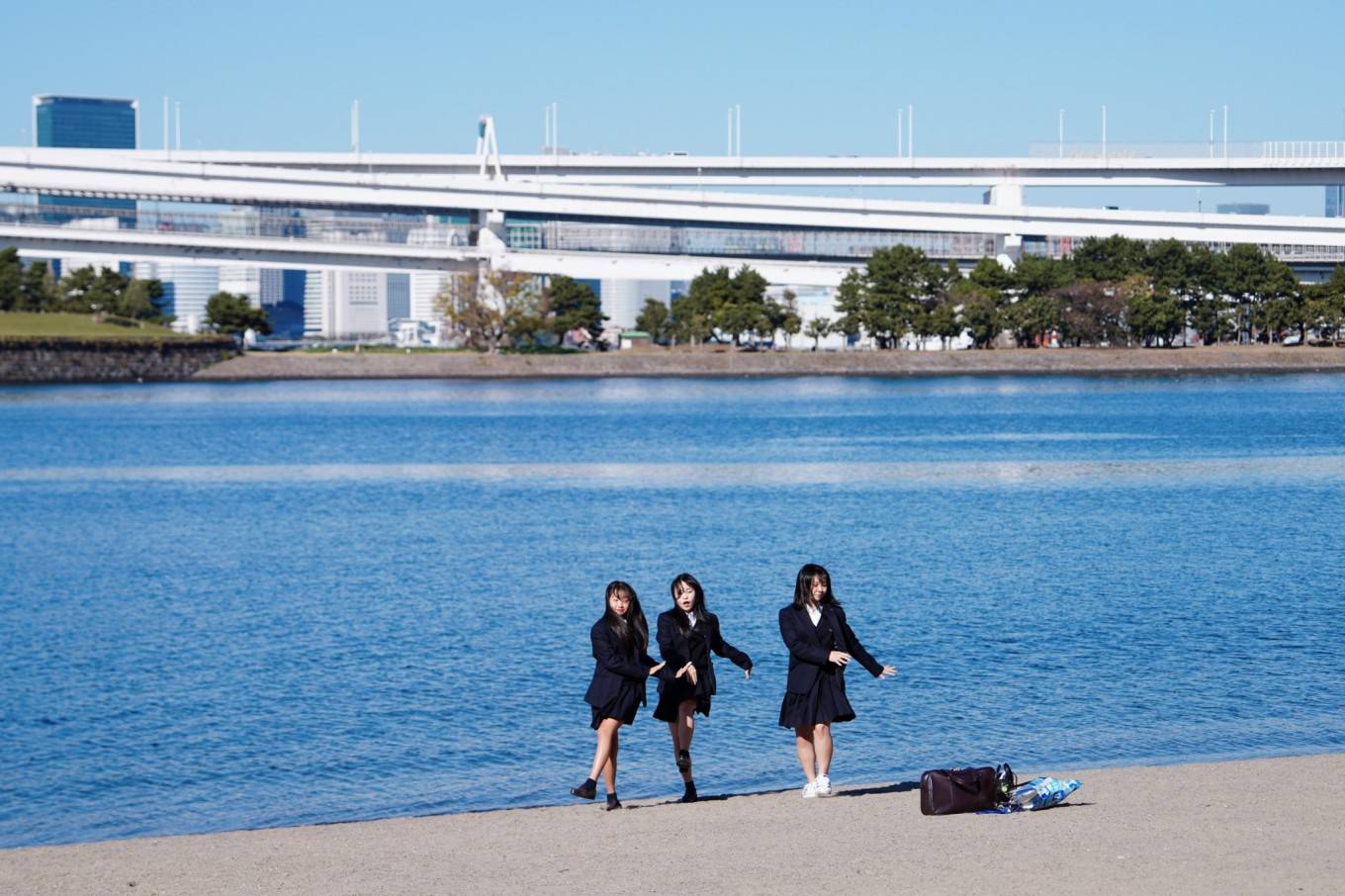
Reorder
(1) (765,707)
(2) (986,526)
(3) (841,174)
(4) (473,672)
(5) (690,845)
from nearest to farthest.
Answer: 1. (5) (690,845)
2. (1) (765,707)
3. (4) (473,672)
4. (2) (986,526)
5. (3) (841,174)

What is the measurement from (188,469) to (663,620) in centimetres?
3346

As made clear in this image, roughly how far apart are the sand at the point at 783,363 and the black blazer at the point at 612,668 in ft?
246

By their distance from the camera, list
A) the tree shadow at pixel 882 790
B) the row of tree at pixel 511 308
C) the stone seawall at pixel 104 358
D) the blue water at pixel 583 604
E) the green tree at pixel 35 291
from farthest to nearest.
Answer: the green tree at pixel 35 291 → the row of tree at pixel 511 308 → the stone seawall at pixel 104 358 → the blue water at pixel 583 604 → the tree shadow at pixel 882 790

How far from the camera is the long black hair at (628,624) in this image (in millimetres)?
8945

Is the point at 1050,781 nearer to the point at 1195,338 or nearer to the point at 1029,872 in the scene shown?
the point at 1029,872

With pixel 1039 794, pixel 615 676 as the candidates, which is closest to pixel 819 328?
pixel 615 676

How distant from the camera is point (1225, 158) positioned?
85.8 meters

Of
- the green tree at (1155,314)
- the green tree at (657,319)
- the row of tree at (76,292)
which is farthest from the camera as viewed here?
the green tree at (657,319)

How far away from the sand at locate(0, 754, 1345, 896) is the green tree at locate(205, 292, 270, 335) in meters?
87.7

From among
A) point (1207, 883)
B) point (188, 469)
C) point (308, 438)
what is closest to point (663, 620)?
point (1207, 883)

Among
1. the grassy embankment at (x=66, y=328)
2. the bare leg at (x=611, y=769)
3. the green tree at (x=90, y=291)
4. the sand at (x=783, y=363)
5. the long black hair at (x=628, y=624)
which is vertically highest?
the green tree at (x=90, y=291)

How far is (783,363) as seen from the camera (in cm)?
8725

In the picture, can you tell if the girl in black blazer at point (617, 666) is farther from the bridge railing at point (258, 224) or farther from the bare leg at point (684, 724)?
the bridge railing at point (258, 224)

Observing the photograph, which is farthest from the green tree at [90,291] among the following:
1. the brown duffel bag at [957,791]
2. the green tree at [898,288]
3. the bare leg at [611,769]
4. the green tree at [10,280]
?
the brown duffel bag at [957,791]
